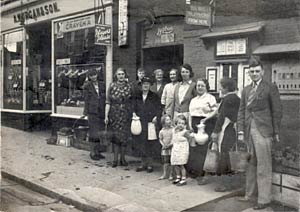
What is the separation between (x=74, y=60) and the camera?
620 cm

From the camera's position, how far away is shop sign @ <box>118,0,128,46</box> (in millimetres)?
5430

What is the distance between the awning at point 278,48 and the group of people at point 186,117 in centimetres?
16

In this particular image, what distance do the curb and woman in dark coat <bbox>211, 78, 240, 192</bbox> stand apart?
121cm

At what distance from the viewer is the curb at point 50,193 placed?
3828 mm

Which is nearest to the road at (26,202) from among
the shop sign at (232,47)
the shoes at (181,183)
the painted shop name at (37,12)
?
the shoes at (181,183)

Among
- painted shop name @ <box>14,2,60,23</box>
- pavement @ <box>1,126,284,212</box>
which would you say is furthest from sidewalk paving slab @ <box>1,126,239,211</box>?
painted shop name @ <box>14,2,60,23</box>

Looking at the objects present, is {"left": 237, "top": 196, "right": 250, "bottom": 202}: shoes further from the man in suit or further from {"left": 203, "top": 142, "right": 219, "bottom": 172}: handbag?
{"left": 203, "top": 142, "right": 219, "bottom": 172}: handbag

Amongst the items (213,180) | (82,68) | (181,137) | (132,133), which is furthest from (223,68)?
(82,68)

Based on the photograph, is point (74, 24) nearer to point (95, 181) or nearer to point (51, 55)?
point (51, 55)

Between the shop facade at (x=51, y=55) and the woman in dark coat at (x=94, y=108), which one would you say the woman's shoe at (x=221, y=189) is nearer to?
the woman in dark coat at (x=94, y=108)

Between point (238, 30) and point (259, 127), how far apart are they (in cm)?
93

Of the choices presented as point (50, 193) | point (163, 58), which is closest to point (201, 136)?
point (163, 58)

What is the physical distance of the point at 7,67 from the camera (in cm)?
699

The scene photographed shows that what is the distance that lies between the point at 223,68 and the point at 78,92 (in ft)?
8.87
